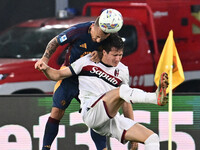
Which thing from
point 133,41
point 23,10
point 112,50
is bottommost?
point 23,10

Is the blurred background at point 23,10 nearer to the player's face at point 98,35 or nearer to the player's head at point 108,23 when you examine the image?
the player's face at point 98,35

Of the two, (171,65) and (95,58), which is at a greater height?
(95,58)

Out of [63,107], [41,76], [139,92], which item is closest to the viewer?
[139,92]

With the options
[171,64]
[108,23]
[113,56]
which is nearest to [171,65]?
[171,64]

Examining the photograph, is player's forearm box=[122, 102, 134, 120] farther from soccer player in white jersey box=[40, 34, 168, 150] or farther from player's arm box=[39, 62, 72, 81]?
player's arm box=[39, 62, 72, 81]

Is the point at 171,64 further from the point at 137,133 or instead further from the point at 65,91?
the point at 137,133

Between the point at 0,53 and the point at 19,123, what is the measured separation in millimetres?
2044

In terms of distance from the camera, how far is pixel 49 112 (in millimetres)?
9594

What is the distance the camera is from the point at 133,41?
1191 cm

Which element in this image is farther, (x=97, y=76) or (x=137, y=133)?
(x=97, y=76)

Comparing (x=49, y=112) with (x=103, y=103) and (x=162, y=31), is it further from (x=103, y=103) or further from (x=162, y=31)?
(x=162, y=31)

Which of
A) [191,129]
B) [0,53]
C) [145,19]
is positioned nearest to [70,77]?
[191,129]

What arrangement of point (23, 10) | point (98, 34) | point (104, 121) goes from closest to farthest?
point (104, 121) → point (98, 34) → point (23, 10)

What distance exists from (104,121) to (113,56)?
61 centimetres
